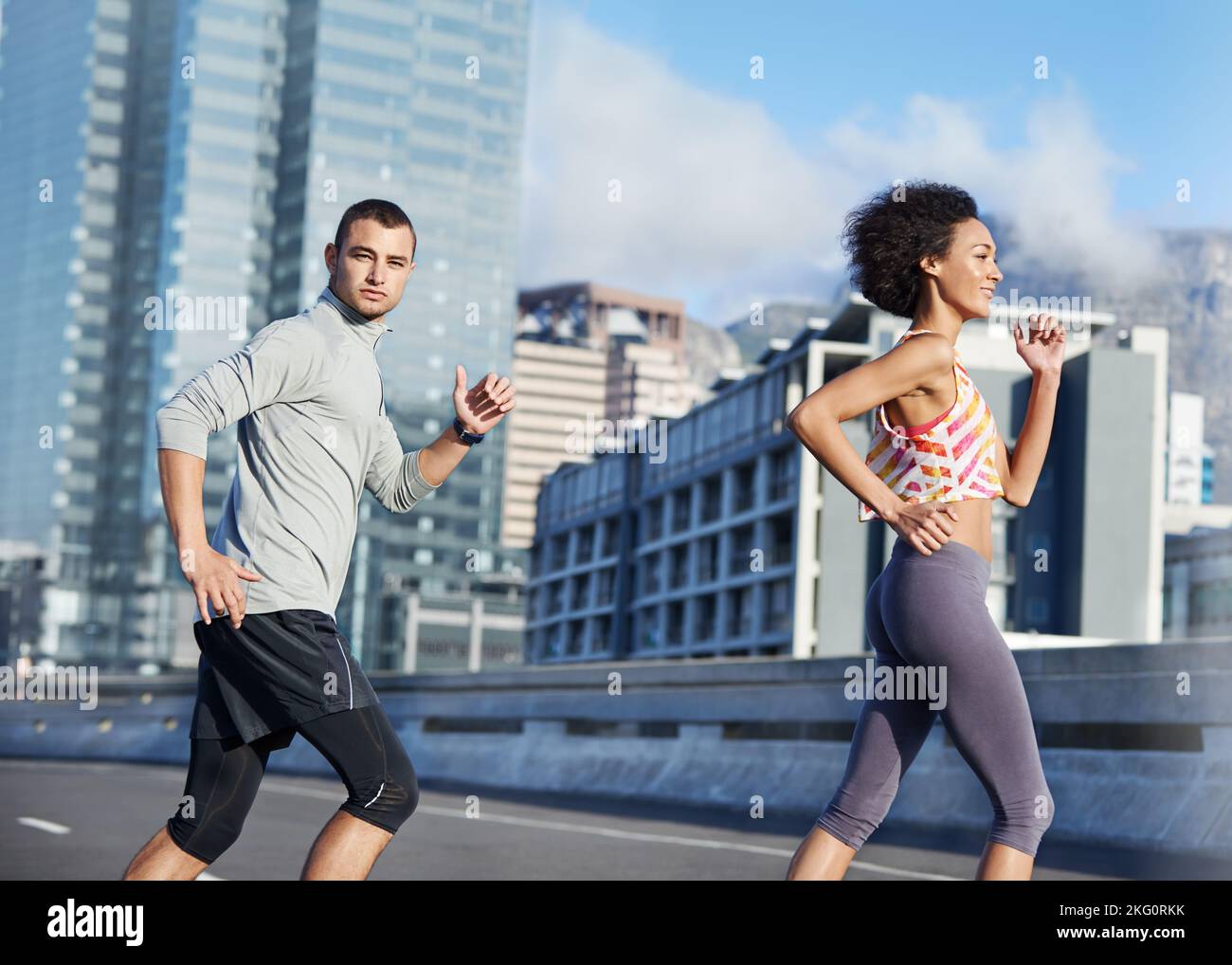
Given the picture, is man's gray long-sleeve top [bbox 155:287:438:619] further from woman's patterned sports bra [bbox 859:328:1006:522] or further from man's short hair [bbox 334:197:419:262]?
woman's patterned sports bra [bbox 859:328:1006:522]

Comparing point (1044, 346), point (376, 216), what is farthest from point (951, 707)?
point (376, 216)

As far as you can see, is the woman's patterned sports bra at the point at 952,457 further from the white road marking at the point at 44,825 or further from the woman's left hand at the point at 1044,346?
the white road marking at the point at 44,825

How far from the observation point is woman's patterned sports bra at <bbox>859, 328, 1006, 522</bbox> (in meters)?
4.34

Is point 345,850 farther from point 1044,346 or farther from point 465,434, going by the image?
point 1044,346

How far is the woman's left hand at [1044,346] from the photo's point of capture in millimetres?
4836

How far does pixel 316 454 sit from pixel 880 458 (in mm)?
1367

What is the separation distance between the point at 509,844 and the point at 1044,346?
23.2 ft

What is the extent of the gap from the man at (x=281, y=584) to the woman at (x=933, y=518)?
1.03 m

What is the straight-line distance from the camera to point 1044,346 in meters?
4.86

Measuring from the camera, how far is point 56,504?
561 feet

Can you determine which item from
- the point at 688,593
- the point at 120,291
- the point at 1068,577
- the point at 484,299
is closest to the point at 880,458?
the point at 1068,577

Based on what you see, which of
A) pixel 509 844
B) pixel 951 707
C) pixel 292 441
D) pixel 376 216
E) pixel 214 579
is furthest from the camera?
pixel 509 844

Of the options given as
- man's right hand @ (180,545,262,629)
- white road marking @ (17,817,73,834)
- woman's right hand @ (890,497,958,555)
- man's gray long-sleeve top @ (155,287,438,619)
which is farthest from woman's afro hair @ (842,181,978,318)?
white road marking @ (17,817,73,834)

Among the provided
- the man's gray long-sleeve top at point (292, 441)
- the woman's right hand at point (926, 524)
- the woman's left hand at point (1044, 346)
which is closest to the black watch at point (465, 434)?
the man's gray long-sleeve top at point (292, 441)
